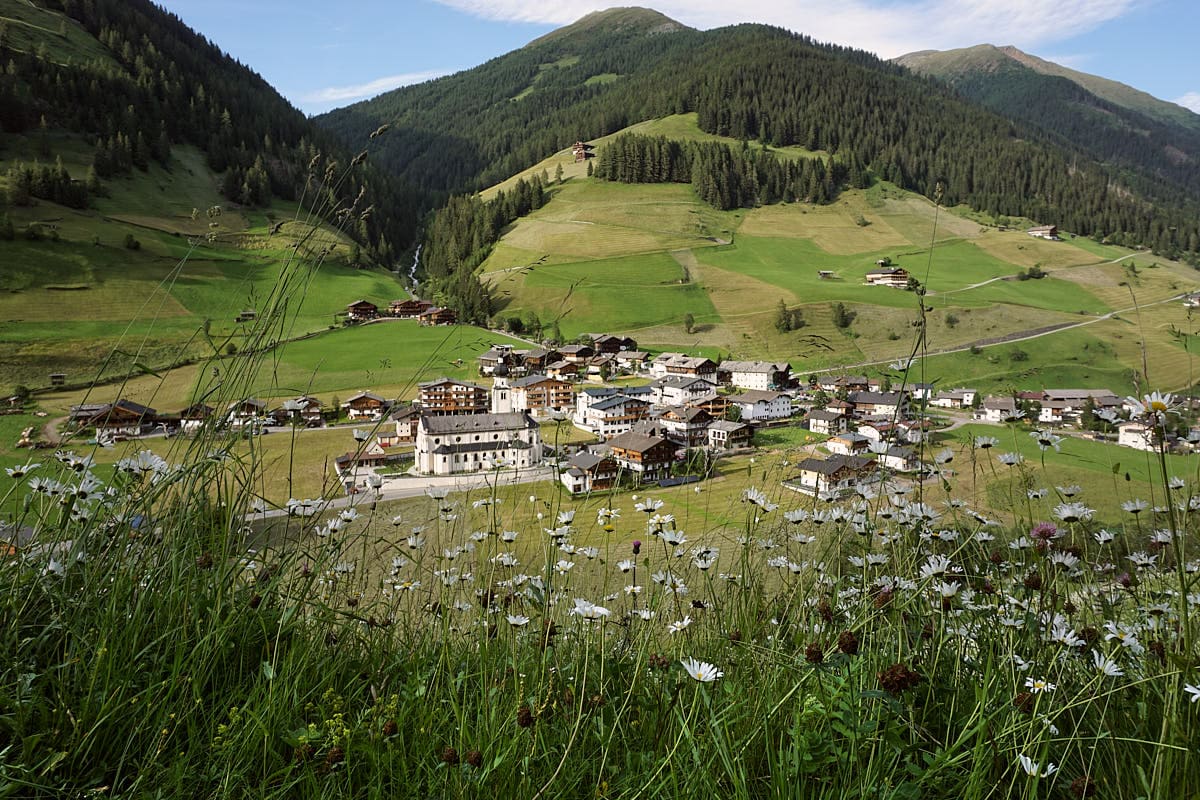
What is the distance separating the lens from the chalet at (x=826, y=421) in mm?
46625

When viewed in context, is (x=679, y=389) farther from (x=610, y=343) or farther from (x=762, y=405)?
(x=610, y=343)

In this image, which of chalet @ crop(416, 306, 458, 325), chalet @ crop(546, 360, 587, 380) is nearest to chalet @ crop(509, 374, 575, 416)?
chalet @ crop(546, 360, 587, 380)

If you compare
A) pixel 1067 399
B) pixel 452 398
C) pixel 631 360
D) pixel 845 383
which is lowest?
pixel 452 398

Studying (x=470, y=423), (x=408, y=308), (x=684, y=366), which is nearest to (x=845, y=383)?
(x=684, y=366)

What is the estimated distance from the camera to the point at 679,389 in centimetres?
5862

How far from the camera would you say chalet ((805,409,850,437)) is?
153 feet

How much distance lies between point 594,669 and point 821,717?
94cm

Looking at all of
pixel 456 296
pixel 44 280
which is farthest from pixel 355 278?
pixel 44 280

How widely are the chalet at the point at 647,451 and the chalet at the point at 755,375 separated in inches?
1041

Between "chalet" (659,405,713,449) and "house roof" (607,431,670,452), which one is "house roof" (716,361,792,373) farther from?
"house roof" (607,431,670,452)

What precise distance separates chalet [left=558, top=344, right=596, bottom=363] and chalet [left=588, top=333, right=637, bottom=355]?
165cm

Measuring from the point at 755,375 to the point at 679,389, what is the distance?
433 inches

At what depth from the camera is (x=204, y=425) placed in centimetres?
262

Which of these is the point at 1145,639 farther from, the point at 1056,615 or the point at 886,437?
the point at 886,437
